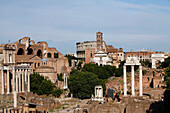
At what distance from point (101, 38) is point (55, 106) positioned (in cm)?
6747

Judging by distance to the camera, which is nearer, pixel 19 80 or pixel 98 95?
pixel 98 95

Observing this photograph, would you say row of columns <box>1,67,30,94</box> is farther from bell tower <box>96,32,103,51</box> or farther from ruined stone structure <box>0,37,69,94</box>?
bell tower <box>96,32,103,51</box>

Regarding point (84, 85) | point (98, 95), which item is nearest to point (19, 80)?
point (84, 85)

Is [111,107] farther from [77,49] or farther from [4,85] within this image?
[77,49]

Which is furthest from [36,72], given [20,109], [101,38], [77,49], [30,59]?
[77,49]

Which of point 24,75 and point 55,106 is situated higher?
point 24,75

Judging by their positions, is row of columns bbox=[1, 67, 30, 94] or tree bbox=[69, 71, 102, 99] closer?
row of columns bbox=[1, 67, 30, 94]

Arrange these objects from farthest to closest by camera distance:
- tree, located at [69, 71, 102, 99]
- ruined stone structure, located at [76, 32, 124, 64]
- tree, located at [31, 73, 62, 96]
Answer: ruined stone structure, located at [76, 32, 124, 64] < tree, located at [31, 73, 62, 96] < tree, located at [69, 71, 102, 99]

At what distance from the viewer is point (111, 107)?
29.2m

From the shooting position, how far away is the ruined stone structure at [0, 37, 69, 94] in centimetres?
4816

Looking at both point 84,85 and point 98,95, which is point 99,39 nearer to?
point 84,85

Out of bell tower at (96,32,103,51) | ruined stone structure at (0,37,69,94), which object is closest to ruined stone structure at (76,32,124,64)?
bell tower at (96,32,103,51)

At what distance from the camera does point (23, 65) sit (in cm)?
5116

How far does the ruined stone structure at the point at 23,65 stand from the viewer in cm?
4816
